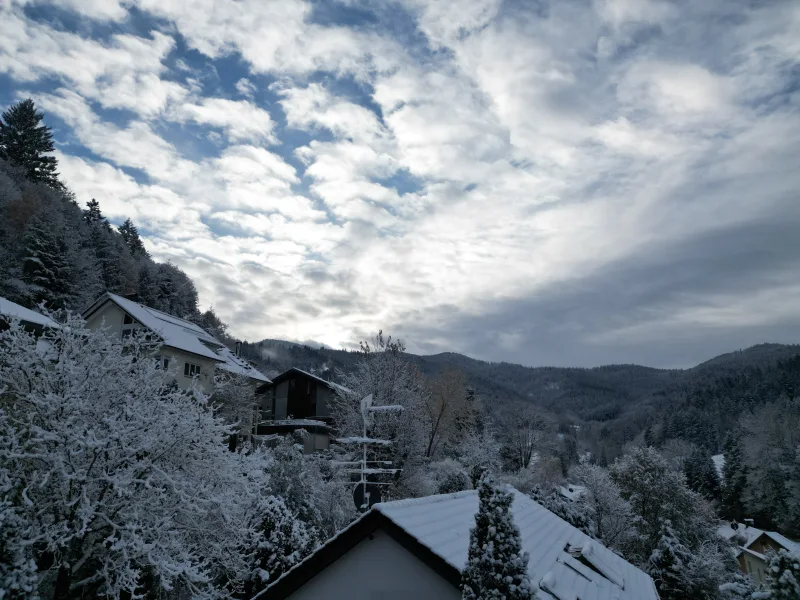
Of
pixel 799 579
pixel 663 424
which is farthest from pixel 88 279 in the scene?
pixel 663 424

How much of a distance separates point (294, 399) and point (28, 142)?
55024 millimetres

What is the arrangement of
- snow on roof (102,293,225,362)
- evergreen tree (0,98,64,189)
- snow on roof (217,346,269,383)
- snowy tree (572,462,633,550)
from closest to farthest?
snowy tree (572,462,633,550)
snow on roof (102,293,225,362)
snow on roof (217,346,269,383)
evergreen tree (0,98,64,189)

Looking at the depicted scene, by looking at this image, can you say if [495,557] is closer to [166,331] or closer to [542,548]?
[542,548]

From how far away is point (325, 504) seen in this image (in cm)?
2264

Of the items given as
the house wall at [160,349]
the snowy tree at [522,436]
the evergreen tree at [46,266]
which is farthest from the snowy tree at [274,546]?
the snowy tree at [522,436]

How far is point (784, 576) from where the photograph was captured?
843 cm

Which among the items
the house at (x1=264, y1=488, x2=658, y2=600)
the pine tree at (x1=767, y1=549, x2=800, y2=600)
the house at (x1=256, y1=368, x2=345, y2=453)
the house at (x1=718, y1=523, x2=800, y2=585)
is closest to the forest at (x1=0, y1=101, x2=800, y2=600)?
the pine tree at (x1=767, y1=549, x2=800, y2=600)

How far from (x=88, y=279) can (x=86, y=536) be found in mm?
46374

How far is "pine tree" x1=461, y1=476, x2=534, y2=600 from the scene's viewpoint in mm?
6766

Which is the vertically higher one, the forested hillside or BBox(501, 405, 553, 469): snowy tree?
the forested hillside

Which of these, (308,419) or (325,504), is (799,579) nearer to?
(325,504)

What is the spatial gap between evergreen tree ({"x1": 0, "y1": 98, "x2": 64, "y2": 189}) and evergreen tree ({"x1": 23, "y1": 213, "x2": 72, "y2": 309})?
1155 inches

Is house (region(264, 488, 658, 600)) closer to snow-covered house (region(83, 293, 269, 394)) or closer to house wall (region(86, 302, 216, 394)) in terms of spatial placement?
snow-covered house (region(83, 293, 269, 394))

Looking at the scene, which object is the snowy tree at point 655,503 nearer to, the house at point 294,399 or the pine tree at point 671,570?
the pine tree at point 671,570
